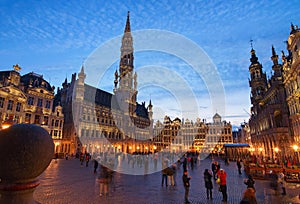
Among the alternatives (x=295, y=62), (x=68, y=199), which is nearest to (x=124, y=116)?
(x=295, y=62)

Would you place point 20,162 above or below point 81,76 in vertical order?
below

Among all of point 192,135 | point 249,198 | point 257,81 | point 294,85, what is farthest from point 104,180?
point 192,135

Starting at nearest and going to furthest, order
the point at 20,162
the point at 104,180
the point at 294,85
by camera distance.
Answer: the point at 20,162
the point at 104,180
the point at 294,85

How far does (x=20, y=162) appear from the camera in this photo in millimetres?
2682

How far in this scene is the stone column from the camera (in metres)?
2.66

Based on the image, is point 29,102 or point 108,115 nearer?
point 29,102

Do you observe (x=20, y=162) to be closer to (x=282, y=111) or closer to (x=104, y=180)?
(x=104, y=180)

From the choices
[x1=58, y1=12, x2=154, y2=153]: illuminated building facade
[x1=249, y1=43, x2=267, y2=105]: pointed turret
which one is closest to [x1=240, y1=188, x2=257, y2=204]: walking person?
[x1=249, y1=43, x2=267, y2=105]: pointed turret

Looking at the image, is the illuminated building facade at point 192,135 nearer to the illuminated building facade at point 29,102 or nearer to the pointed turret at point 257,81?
the pointed turret at point 257,81

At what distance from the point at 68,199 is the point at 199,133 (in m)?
72.8

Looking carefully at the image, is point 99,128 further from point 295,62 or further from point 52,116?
point 295,62

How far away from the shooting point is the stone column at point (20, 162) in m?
2.66

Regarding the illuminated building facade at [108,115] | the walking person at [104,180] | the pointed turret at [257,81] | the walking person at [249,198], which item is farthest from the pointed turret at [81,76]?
the walking person at [249,198]

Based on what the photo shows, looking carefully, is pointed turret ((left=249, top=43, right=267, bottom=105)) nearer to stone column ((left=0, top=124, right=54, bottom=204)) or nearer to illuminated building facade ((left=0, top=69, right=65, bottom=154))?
stone column ((left=0, top=124, right=54, bottom=204))
